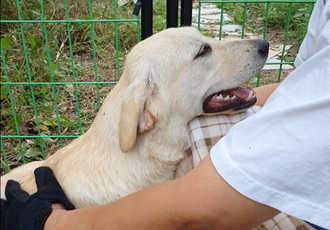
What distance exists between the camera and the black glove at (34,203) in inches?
63.2

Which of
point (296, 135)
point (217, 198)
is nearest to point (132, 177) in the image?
point (217, 198)

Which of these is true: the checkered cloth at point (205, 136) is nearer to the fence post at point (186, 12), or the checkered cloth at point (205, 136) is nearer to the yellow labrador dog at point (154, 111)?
the yellow labrador dog at point (154, 111)

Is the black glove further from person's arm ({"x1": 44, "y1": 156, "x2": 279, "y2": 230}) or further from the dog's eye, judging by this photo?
the dog's eye

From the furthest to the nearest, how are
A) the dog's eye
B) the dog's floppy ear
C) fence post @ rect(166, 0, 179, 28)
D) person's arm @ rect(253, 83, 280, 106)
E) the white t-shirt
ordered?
fence post @ rect(166, 0, 179, 28), person's arm @ rect(253, 83, 280, 106), the dog's eye, the dog's floppy ear, the white t-shirt

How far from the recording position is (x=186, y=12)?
2471mm

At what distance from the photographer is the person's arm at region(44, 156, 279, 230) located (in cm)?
109

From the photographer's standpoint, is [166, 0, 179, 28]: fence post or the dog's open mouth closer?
the dog's open mouth

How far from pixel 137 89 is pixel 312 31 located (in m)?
0.84

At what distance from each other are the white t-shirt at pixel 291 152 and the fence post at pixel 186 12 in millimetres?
1478

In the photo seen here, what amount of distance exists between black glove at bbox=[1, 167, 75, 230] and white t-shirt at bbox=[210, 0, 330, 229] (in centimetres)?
90

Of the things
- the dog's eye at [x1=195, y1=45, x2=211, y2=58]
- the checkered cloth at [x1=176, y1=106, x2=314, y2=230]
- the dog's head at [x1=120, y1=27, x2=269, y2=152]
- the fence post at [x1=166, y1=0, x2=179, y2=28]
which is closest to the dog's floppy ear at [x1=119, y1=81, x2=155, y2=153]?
the dog's head at [x1=120, y1=27, x2=269, y2=152]

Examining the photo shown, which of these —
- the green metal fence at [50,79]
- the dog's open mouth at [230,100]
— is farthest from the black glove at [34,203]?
the green metal fence at [50,79]

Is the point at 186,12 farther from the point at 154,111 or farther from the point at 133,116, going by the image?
the point at 133,116

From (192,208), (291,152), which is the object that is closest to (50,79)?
(192,208)
